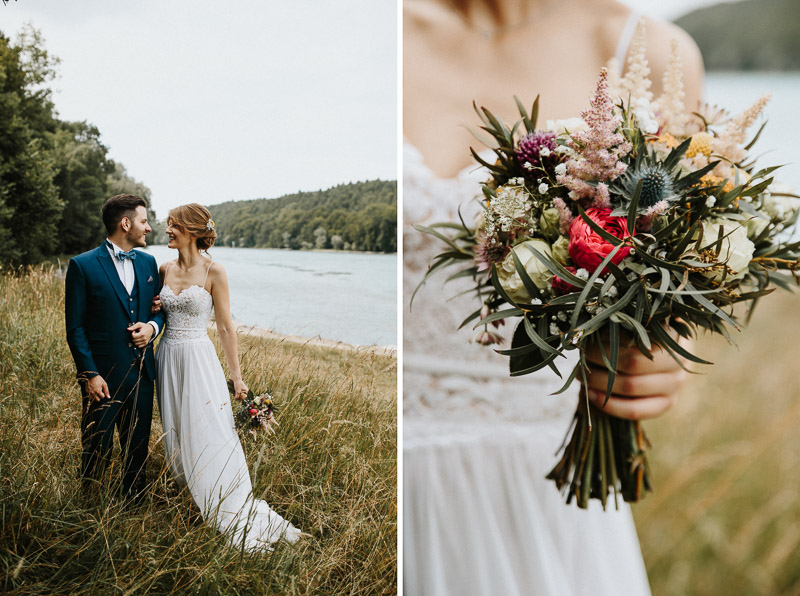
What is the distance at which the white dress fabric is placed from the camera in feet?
3.55

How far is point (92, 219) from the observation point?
1024mm

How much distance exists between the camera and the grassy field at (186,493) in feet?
3.16

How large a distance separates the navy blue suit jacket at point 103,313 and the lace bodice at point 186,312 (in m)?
0.04

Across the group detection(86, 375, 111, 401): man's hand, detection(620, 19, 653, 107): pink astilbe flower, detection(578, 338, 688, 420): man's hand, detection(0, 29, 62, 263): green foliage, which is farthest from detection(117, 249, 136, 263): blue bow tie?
detection(620, 19, 653, 107): pink astilbe flower

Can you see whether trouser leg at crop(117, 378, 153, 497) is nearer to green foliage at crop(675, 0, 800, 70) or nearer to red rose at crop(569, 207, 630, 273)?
red rose at crop(569, 207, 630, 273)

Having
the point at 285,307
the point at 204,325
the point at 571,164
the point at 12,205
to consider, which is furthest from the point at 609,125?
the point at 12,205

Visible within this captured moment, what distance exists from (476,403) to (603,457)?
0.31 meters

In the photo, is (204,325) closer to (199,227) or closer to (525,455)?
(199,227)

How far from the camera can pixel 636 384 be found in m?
1.08

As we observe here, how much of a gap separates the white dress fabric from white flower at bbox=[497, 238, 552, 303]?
586mm

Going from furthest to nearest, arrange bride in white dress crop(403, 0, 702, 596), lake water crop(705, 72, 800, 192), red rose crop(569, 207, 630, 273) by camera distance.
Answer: lake water crop(705, 72, 800, 192), bride in white dress crop(403, 0, 702, 596), red rose crop(569, 207, 630, 273)

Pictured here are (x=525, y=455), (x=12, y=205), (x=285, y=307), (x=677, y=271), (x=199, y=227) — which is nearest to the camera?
(x=677, y=271)

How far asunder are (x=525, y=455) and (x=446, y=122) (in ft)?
2.72

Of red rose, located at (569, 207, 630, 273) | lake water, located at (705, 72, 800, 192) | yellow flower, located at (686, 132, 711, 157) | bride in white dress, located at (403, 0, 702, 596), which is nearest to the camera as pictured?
red rose, located at (569, 207, 630, 273)
